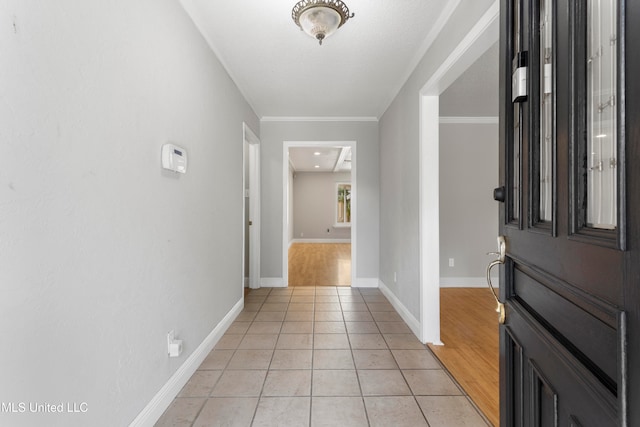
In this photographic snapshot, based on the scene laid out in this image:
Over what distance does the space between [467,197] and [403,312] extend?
2.10 metres

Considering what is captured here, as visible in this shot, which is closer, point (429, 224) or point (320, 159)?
point (429, 224)

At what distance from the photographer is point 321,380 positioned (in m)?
1.99

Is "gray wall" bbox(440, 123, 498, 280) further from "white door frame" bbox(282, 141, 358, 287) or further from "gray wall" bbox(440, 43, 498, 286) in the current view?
"white door frame" bbox(282, 141, 358, 287)

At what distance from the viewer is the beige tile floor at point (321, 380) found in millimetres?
1648

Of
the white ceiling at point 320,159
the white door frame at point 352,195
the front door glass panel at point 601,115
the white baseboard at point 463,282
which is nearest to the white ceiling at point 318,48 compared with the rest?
the white door frame at point 352,195

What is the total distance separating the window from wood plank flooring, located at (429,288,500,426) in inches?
254

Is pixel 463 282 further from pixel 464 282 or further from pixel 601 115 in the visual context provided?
pixel 601 115

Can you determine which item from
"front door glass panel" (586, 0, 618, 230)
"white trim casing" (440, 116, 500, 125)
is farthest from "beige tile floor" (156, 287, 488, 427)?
"white trim casing" (440, 116, 500, 125)

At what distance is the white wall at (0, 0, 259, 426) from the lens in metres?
0.88

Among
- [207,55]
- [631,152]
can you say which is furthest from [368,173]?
[631,152]

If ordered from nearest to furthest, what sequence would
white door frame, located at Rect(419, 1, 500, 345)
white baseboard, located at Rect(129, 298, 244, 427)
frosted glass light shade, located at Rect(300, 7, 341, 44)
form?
white baseboard, located at Rect(129, 298, 244, 427), frosted glass light shade, located at Rect(300, 7, 341, 44), white door frame, located at Rect(419, 1, 500, 345)

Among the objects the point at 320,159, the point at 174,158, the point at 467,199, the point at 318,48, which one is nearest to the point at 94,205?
the point at 174,158

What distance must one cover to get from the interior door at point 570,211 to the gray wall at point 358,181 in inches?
132

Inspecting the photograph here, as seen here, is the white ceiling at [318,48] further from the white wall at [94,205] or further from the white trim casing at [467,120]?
the white trim casing at [467,120]
